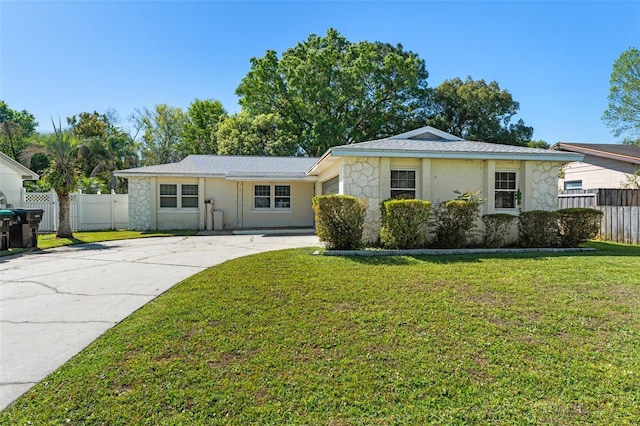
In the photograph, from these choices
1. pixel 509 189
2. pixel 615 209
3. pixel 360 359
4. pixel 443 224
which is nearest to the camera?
pixel 360 359

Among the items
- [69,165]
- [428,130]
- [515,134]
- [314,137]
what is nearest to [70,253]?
[69,165]

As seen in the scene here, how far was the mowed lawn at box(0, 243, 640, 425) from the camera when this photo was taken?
2.44m

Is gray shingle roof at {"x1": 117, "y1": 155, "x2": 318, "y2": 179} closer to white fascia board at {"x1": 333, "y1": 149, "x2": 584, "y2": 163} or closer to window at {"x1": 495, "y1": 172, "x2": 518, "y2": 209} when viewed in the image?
white fascia board at {"x1": 333, "y1": 149, "x2": 584, "y2": 163}

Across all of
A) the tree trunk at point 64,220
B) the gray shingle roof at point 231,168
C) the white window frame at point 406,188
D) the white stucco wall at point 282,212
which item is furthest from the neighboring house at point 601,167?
the tree trunk at point 64,220

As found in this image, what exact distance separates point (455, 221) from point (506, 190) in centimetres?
288

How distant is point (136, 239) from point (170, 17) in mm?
8141

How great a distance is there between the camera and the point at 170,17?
1143cm

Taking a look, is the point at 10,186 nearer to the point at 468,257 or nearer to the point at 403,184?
the point at 403,184

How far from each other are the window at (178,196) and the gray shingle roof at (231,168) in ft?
2.79

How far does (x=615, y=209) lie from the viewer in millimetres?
11812

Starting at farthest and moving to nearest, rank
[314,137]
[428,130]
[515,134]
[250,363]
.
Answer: [515,134] < [314,137] < [428,130] < [250,363]

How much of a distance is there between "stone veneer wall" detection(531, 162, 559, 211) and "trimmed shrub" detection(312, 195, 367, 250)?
238 inches

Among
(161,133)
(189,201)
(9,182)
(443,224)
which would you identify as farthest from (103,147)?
(443,224)

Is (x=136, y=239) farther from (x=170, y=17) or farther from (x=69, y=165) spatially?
(x=170, y=17)
